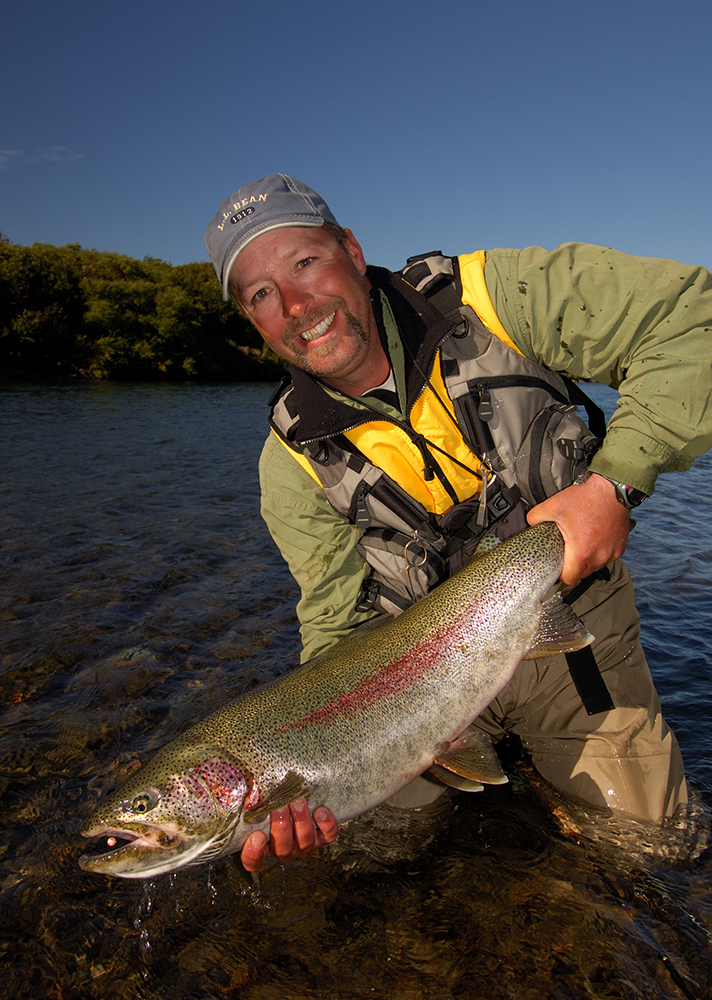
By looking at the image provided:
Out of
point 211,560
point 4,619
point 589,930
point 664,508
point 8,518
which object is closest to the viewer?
point 589,930

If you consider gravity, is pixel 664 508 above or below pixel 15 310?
below

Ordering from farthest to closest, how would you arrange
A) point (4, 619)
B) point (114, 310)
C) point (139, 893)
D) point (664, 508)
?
point (114, 310) → point (664, 508) → point (4, 619) → point (139, 893)

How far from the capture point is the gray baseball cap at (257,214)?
315cm

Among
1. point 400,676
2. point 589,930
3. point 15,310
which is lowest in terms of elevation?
point 589,930

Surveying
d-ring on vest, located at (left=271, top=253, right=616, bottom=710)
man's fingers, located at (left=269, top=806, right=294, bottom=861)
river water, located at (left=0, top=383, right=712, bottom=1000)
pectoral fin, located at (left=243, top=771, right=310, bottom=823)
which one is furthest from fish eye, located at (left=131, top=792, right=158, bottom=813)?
d-ring on vest, located at (left=271, top=253, right=616, bottom=710)

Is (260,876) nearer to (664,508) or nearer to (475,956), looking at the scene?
(475,956)

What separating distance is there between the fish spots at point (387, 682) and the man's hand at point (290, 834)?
32cm

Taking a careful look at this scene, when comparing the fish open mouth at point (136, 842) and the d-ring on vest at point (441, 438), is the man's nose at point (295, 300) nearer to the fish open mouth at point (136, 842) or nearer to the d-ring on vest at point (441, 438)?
the d-ring on vest at point (441, 438)

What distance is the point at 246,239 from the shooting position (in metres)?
3.16

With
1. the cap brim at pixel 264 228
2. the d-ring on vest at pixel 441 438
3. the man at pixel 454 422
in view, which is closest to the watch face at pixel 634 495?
the man at pixel 454 422

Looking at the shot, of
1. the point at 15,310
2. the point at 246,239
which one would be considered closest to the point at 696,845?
the point at 246,239

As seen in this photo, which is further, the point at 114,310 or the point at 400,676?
the point at 114,310

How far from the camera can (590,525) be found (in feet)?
8.44

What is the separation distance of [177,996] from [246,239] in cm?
335
